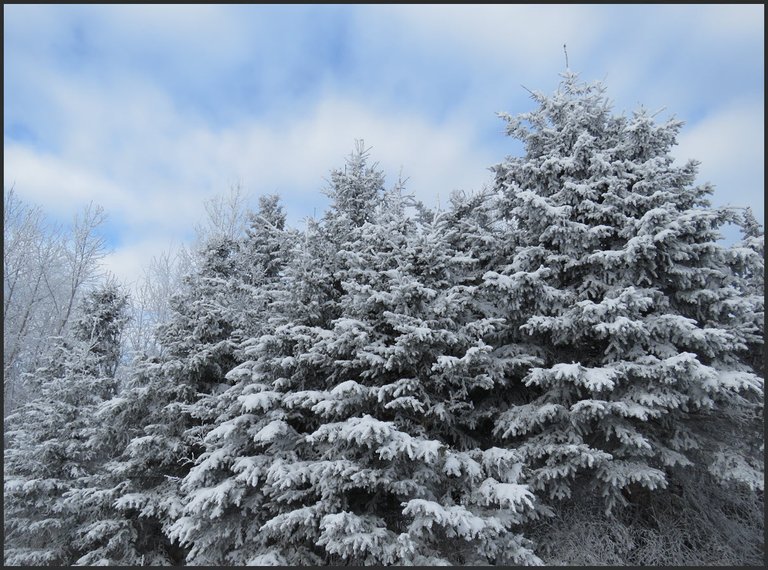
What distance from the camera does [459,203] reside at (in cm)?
916

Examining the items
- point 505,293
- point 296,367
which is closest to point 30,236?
point 296,367

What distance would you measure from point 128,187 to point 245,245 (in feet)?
20.5

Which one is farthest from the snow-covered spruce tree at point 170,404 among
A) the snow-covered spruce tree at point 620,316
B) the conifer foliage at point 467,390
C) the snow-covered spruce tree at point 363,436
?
the snow-covered spruce tree at point 620,316

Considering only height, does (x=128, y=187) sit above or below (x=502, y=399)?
above

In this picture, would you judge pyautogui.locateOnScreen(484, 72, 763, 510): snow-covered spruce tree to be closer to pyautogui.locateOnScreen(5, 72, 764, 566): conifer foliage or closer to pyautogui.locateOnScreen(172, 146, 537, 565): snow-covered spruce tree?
pyautogui.locateOnScreen(5, 72, 764, 566): conifer foliage

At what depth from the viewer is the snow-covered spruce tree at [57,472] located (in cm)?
906

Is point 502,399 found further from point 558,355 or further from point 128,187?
point 128,187

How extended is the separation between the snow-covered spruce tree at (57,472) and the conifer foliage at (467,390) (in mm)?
64

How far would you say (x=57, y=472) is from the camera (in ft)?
32.2

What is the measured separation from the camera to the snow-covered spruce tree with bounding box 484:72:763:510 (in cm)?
659

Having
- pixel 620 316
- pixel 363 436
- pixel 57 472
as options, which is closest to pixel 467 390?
pixel 363 436

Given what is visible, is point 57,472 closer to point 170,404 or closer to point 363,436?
point 170,404

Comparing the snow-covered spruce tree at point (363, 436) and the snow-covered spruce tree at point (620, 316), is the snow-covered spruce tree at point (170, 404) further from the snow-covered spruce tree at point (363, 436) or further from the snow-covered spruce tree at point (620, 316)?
the snow-covered spruce tree at point (620, 316)

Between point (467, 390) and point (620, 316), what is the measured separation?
2812 mm
